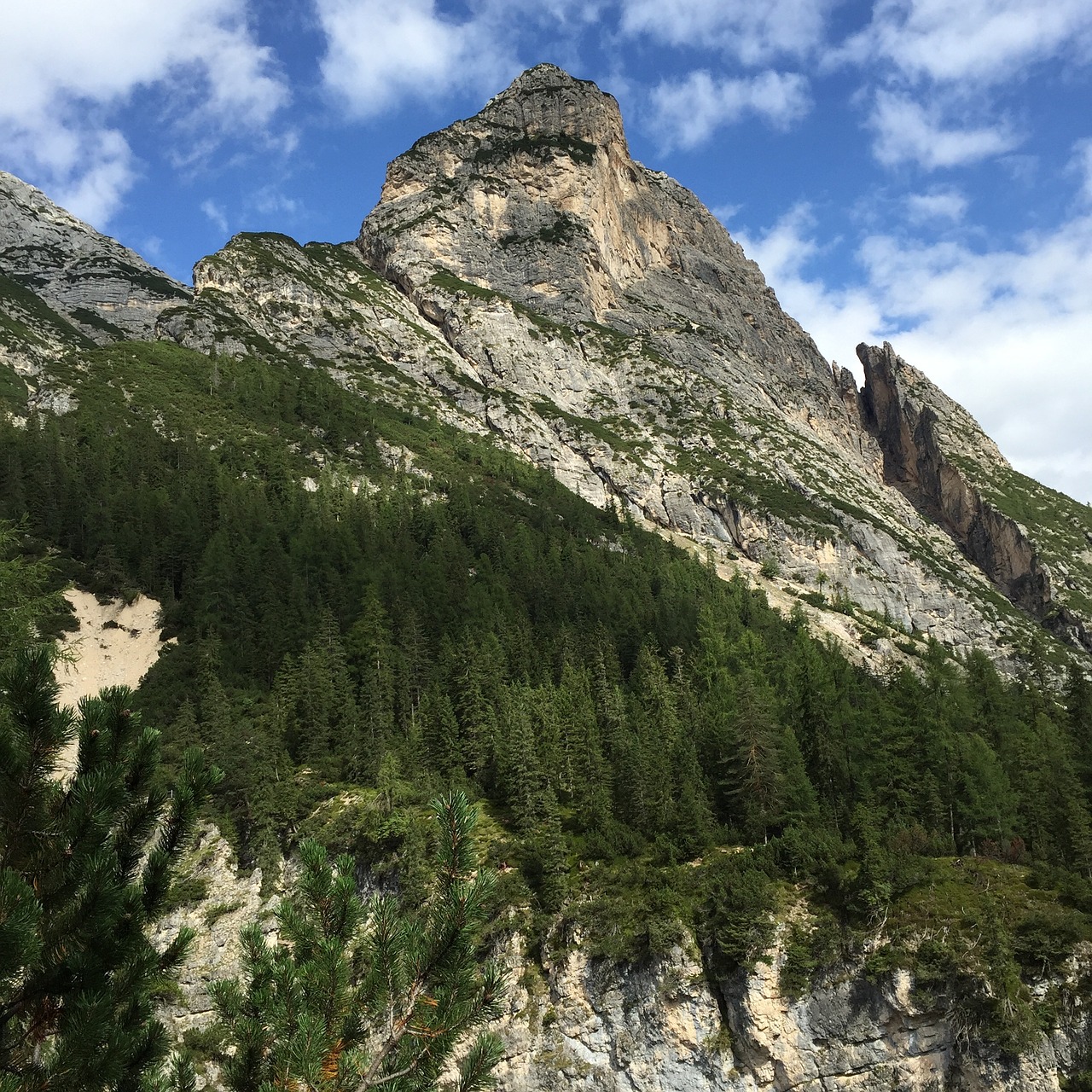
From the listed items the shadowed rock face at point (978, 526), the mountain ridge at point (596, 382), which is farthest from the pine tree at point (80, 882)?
the shadowed rock face at point (978, 526)

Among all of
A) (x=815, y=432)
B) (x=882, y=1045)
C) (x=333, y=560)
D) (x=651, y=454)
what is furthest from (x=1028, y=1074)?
(x=815, y=432)

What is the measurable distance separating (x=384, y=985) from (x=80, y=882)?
320cm

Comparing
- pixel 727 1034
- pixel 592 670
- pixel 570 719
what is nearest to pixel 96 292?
pixel 592 670

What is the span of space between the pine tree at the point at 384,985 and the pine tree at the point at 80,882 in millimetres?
1096

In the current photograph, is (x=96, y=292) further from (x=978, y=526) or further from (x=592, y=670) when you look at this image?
(x=978, y=526)

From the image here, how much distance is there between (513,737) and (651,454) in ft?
357

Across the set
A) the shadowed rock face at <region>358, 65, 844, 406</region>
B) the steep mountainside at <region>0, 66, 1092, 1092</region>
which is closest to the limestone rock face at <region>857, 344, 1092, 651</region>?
the steep mountainside at <region>0, 66, 1092, 1092</region>

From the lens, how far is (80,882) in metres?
6.88

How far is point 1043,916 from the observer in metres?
31.3

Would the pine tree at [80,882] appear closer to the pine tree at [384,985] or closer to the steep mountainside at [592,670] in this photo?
the pine tree at [384,985]

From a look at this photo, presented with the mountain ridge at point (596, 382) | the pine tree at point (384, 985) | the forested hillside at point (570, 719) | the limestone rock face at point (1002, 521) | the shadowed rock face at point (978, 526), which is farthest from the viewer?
the shadowed rock face at point (978, 526)

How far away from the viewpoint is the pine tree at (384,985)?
778 cm

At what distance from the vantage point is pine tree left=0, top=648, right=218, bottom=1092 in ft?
20.7

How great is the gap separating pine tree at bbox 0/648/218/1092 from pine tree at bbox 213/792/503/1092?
1096mm
